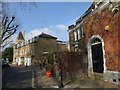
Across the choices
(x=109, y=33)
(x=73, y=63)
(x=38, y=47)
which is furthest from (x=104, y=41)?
(x=38, y=47)

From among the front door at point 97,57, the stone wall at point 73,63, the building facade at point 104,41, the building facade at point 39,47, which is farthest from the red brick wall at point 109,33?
the building facade at point 39,47

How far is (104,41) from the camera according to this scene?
14.3 metres

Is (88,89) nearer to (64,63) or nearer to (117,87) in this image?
(117,87)

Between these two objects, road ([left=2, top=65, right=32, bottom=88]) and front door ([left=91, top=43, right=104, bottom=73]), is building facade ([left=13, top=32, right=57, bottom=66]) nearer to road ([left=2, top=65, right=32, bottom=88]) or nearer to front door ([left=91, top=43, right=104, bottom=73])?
road ([left=2, top=65, right=32, bottom=88])

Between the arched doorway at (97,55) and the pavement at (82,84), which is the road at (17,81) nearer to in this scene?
the pavement at (82,84)

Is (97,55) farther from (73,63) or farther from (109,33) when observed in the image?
(109,33)

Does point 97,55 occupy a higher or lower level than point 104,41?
lower

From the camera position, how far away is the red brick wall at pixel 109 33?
41.9ft

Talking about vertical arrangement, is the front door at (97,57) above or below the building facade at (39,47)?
below

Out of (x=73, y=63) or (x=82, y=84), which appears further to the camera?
(x=73, y=63)

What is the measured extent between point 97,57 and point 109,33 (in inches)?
117

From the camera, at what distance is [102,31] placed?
47.6 ft

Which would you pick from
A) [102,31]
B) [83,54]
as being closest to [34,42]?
[83,54]

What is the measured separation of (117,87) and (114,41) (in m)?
3.10
